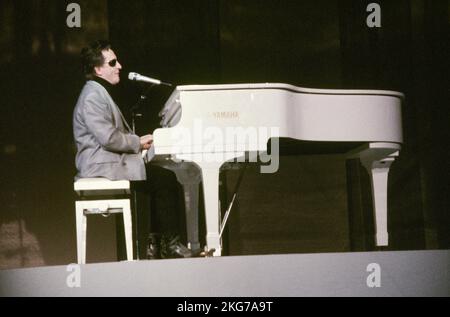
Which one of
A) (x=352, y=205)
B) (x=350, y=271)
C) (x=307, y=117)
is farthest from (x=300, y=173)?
(x=350, y=271)

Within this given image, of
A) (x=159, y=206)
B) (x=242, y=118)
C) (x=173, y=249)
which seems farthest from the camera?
(x=159, y=206)

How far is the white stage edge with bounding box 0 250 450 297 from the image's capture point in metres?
3.31

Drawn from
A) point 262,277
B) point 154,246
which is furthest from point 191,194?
point 262,277

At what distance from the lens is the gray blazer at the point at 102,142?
4.35 metres

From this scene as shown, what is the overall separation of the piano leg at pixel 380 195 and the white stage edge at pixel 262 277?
1.21 m

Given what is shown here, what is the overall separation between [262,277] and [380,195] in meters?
1.49

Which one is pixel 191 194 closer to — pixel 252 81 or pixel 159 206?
pixel 159 206

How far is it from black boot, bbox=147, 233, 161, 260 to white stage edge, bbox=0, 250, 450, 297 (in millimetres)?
1379

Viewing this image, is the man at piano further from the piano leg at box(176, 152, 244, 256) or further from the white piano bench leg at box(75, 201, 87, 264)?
the piano leg at box(176, 152, 244, 256)

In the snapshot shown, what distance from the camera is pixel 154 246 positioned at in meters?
4.80

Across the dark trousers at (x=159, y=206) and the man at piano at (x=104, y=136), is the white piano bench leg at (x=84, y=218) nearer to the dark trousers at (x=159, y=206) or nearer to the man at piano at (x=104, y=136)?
the man at piano at (x=104, y=136)

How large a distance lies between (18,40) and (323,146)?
8.04 ft

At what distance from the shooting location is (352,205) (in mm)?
5781

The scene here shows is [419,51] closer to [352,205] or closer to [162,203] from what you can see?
[352,205]
